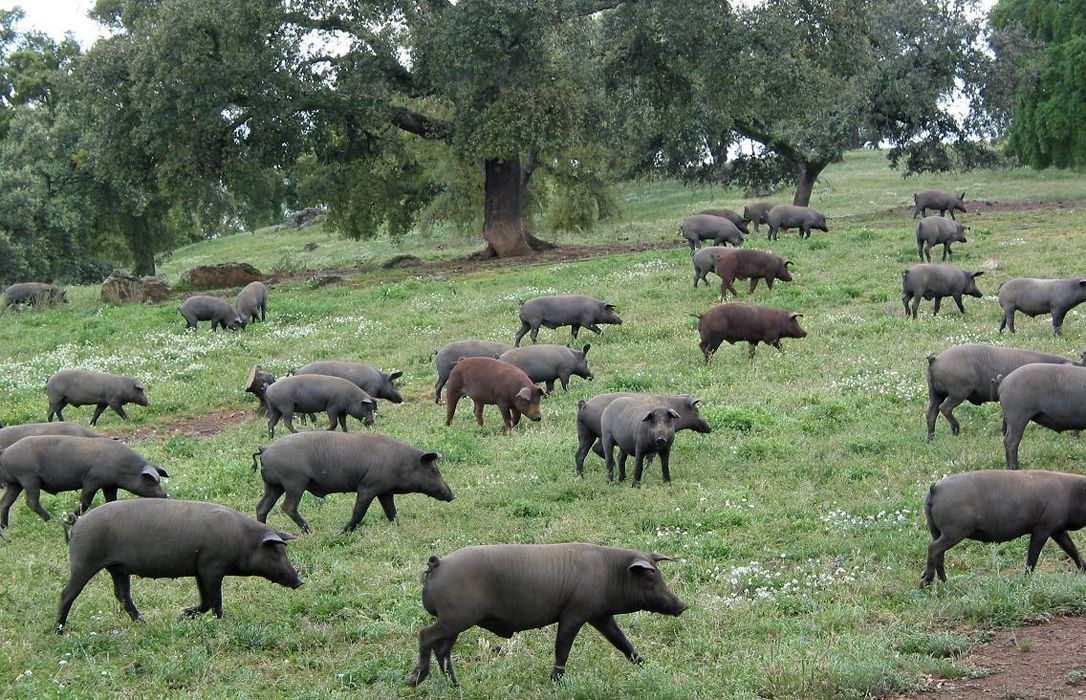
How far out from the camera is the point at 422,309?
2923cm

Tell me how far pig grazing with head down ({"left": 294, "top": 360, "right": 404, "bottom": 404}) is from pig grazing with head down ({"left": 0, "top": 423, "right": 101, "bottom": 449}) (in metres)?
4.22

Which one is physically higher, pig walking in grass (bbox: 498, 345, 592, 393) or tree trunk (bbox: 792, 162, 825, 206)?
tree trunk (bbox: 792, 162, 825, 206)

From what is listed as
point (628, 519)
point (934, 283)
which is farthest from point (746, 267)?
point (628, 519)

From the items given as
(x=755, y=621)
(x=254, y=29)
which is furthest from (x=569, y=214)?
(x=755, y=621)

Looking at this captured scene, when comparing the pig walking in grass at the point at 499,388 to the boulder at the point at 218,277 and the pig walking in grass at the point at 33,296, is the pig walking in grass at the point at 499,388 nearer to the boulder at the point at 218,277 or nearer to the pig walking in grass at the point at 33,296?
the boulder at the point at 218,277

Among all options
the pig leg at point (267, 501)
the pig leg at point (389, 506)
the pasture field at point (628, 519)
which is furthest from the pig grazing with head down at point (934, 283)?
the pig leg at point (267, 501)

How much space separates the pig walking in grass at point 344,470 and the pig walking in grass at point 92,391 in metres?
8.10

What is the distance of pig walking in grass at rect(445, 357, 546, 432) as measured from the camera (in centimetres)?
1745

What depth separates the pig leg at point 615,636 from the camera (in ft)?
30.5

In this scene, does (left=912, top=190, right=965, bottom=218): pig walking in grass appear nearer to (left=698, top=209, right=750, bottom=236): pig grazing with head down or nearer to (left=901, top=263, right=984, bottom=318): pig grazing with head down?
(left=698, top=209, right=750, bottom=236): pig grazing with head down

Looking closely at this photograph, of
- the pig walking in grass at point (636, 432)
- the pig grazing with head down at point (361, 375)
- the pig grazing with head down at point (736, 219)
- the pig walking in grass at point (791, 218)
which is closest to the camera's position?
the pig walking in grass at point (636, 432)

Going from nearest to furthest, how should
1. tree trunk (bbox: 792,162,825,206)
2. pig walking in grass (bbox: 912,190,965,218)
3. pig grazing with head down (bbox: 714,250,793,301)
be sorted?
pig grazing with head down (bbox: 714,250,793,301) → pig walking in grass (bbox: 912,190,965,218) → tree trunk (bbox: 792,162,825,206)

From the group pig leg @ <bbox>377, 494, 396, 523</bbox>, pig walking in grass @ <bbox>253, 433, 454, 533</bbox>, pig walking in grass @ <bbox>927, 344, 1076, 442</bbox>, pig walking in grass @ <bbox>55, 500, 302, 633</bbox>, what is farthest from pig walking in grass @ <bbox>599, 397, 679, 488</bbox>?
pig walking in grass @ <bbox>55, 500, 302, 633</bbox>

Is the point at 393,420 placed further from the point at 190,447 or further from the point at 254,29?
the point at 254,29
